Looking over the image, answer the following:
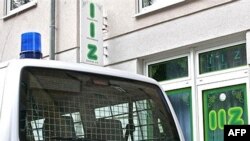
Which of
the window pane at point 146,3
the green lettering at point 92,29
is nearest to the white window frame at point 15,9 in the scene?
the green lettering at point 92,29

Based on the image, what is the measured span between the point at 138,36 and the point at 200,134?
6.61ft

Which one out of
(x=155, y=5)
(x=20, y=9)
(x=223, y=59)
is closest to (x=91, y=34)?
(x=155, y=5)

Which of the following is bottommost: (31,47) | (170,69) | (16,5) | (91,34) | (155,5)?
(31,47)

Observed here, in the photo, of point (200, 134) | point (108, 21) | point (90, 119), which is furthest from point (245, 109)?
point (90, 119)

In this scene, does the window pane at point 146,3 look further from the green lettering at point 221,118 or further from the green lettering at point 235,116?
the green lettering at point 235,116

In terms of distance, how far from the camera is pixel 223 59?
7.94 metres

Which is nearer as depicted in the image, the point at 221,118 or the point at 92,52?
the point at 221,118

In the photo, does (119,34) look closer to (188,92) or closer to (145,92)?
(188,92)

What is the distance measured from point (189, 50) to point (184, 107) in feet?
2.89

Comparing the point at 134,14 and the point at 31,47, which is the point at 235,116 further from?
the point at 31,47

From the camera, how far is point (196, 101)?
26.9 feet

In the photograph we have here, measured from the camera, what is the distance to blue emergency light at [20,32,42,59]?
394 centimetres

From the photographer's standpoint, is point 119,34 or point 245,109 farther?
point 119,34

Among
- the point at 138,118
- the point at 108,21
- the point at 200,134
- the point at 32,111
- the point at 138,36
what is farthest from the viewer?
the point at 108,21
